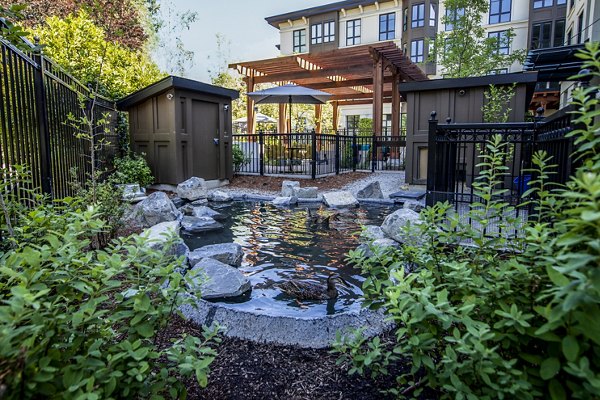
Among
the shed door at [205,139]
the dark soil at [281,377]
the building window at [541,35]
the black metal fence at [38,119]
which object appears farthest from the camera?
the building window at [541,35]

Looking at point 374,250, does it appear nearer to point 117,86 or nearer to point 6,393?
point 6,393

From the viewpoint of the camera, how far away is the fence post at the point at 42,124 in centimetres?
385

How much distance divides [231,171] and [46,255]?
9632mm

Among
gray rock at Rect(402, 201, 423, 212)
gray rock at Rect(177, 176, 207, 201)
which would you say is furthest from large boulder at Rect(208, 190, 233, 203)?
gray rock at Rect(402, 201, 423, 212)

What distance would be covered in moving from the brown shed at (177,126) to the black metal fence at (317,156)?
198 centimetres

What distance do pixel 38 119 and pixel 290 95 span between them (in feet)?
30.3

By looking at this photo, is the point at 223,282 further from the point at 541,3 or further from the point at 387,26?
the point at 387,26

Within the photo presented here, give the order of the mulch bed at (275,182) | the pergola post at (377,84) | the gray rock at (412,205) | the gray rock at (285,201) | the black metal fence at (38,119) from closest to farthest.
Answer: the black metal fence at (38,119)
the gray rock at (412,205)
the gray rock at (285,201)
the mulch bed at (275,182)
the pergola post at (377,84)

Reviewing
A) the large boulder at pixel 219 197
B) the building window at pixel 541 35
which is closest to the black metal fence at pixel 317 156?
the large boulder at pixel 219 197

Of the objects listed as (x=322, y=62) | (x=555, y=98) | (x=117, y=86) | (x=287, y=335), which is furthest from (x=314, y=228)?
(x=555, y=98)

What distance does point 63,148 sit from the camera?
484 centimetres

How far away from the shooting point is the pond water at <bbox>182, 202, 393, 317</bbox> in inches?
126

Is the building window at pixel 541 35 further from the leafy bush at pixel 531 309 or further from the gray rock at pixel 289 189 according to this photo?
the leafy bush at pixel 531 309

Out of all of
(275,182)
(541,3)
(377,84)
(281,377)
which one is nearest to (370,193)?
(275,182)
